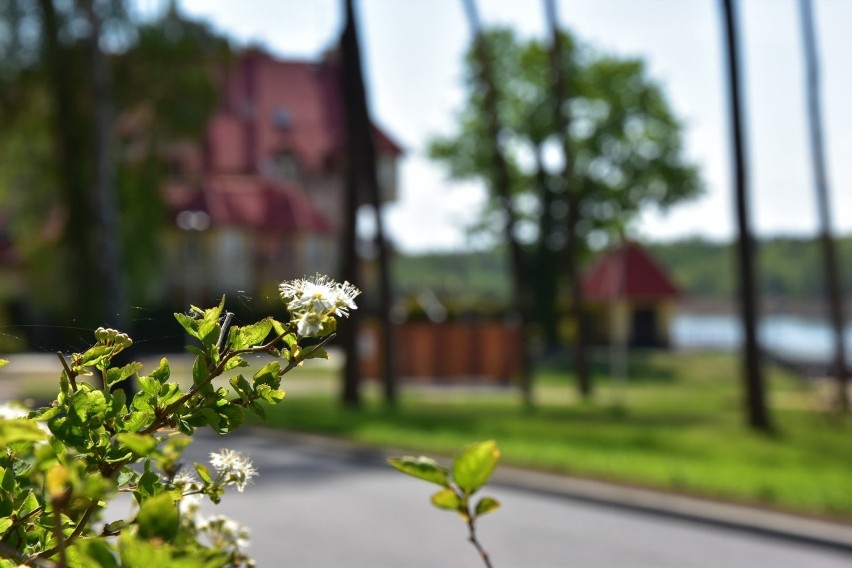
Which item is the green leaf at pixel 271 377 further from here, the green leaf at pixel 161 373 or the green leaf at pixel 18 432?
the green leaf at pixel 18 432

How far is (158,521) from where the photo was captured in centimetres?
160

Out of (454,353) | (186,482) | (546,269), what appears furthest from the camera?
(546,269)

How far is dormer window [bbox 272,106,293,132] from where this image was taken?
214ft

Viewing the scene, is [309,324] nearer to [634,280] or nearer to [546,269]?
[546,269]

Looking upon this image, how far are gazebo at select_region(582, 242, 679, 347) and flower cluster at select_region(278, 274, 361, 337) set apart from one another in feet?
211

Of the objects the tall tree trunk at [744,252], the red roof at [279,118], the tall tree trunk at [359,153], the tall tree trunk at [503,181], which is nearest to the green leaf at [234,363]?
the tall tree trunk at [744,252]

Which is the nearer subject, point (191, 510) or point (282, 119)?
point (191, 510)

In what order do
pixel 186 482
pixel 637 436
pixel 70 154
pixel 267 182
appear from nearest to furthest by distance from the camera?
pixel 186 482 < pixel 637 436 < pixel 70 154 < pixel 267 182

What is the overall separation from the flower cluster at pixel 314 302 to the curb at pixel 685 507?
9.43 metres

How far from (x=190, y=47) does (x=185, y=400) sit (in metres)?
30.7

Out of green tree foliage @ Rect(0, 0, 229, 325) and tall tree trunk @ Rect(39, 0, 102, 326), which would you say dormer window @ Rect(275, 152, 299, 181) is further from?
tall tree trunk @ Rect(39, 0, 102, 326)

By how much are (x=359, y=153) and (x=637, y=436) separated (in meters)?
9.77

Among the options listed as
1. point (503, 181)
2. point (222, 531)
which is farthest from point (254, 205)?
point (222, 531)

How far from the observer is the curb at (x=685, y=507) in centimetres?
1095
